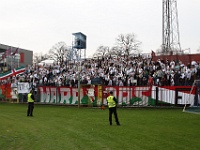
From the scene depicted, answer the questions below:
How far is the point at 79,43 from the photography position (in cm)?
3500

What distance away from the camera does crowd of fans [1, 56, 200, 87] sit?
2971 cm

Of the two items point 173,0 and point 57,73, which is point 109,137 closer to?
point 57,73

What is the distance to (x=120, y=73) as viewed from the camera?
3394 cm

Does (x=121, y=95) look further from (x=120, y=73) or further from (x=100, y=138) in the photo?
(x=100, y=138)

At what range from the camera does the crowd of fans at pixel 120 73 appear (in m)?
29.7

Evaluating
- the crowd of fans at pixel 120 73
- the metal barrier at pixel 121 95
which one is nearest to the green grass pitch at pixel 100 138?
the metal barrier at pixel 121 95

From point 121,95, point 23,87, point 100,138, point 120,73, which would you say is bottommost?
point 100,138

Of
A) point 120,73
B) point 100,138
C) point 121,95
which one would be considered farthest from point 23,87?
point 100,138

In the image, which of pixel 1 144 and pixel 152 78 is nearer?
pixel 1 144

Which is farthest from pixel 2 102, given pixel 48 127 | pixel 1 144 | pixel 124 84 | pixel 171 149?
pixel 171 149

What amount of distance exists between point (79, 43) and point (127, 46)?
167 feet

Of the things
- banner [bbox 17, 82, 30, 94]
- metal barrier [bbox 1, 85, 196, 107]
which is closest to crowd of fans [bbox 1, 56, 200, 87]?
banner [bbox 17, 82, 30, 94]

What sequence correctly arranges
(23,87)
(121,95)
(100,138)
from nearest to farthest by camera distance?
(100,138) < (121,95) < (23,87)

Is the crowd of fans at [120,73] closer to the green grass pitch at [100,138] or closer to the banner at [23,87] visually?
the banner at [23,87]
